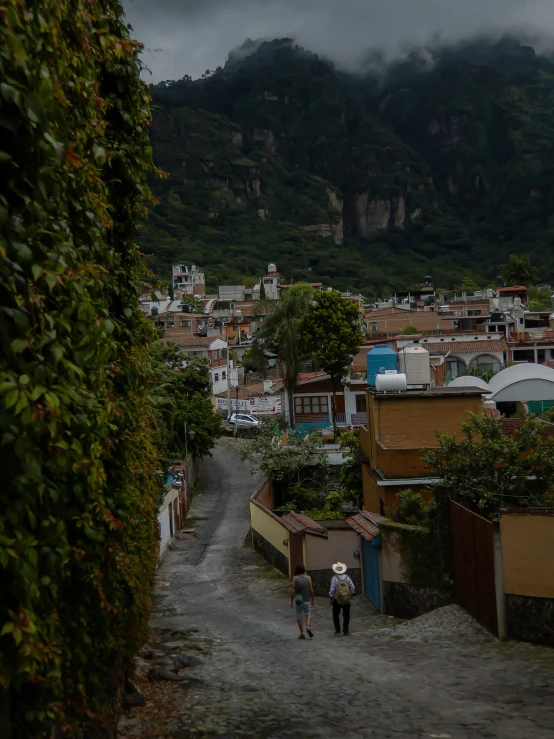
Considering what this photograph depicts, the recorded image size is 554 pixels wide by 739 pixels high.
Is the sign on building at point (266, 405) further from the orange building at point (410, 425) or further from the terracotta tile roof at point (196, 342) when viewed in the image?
the orange building at point (410, 425)

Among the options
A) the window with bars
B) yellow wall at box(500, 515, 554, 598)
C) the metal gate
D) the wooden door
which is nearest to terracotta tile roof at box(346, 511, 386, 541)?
the wooden door

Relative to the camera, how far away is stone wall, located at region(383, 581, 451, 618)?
14422 mm

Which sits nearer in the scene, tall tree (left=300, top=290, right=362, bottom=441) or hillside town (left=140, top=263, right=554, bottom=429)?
hillside town (left=140, top=263, right=554, bottom=429)

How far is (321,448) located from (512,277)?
102 meters

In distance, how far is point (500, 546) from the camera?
11898 mm

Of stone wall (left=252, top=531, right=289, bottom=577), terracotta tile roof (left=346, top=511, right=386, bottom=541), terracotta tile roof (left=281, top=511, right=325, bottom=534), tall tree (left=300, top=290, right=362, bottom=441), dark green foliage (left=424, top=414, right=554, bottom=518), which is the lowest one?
stone wall (left=252, top=531, right=289, bottom=577)

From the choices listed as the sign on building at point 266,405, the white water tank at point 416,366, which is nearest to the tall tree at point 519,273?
the sign on building at point 266,405

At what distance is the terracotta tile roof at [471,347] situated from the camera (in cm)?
6031

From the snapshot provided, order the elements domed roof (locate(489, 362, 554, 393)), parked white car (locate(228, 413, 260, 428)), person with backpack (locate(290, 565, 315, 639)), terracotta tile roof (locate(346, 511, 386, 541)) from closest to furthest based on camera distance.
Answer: person with backpack (locate(290, 565, 315, 639))
terracotta tile roof (locate(346, 511, 386, 541))
domed roof (locate(489, 362, 554, 393))
parked white car (locate(228, 413, 260, 428))

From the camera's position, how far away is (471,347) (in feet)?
199

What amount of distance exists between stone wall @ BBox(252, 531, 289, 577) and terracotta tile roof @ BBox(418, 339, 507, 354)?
34.9 meters

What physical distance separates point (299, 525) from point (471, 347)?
42387mm

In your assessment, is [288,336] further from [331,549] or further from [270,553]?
[331,549]

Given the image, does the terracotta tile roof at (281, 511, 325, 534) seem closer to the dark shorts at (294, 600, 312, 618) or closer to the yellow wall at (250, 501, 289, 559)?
the yellow wall at (250, 501, 289, 559)
